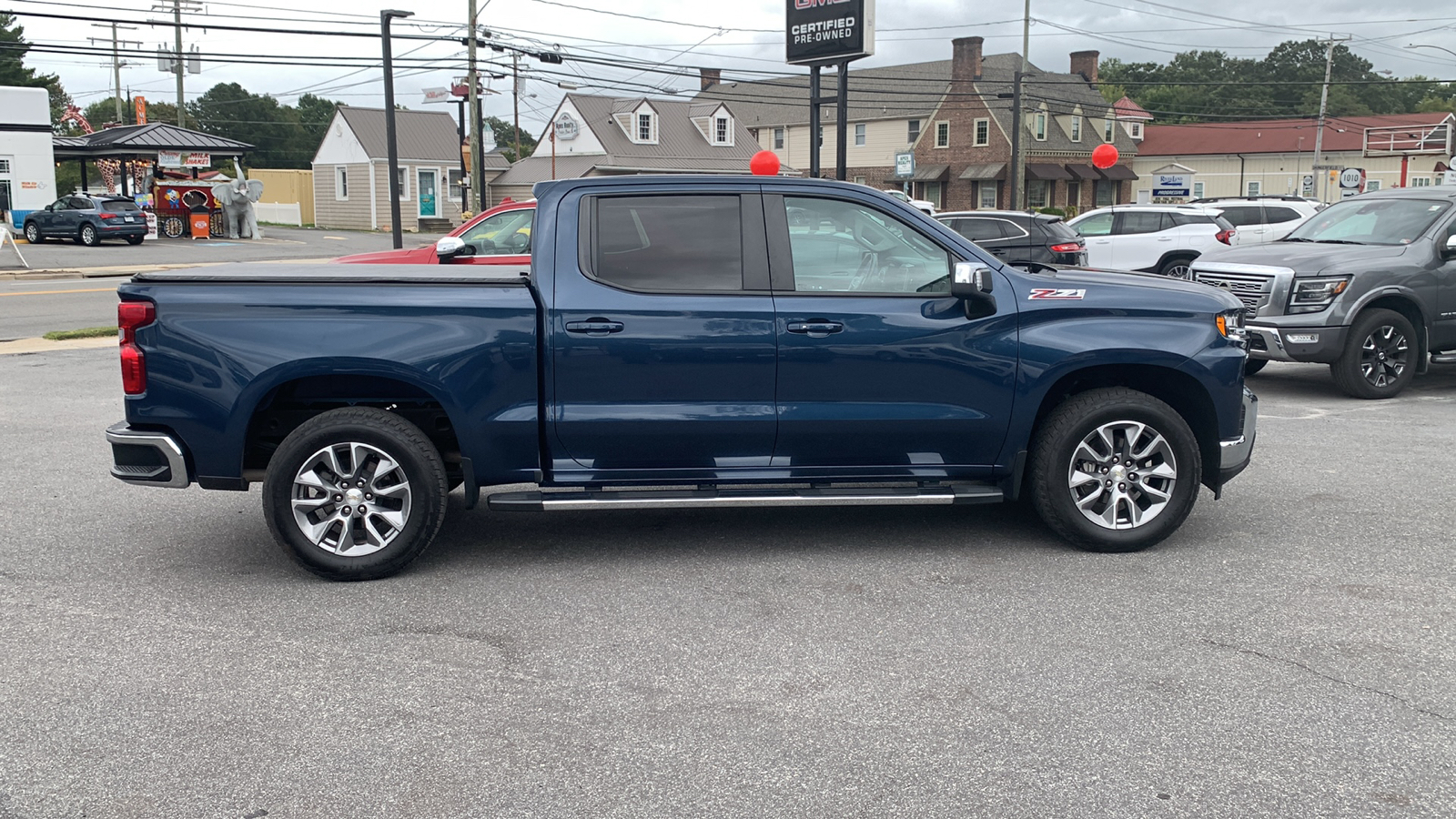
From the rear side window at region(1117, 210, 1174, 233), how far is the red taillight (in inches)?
708

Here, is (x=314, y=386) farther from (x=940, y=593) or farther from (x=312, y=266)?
(x=940, y=593)

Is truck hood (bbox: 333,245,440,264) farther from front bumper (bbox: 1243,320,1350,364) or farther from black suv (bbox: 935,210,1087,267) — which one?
black suv (bbox: 935,210,1087,267)

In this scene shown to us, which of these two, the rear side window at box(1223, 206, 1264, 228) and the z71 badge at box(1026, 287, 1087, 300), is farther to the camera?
the rear side window at box(1223, 206, 1264, 228)

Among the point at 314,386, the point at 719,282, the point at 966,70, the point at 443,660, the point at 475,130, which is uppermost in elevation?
the point at 966,70

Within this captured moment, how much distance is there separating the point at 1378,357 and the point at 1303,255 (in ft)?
3.70

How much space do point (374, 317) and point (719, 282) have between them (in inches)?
63.6

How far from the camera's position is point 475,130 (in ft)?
123

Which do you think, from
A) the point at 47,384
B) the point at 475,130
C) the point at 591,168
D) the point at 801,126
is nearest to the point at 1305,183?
the point at 801,126

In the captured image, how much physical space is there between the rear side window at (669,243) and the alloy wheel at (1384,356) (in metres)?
7.49

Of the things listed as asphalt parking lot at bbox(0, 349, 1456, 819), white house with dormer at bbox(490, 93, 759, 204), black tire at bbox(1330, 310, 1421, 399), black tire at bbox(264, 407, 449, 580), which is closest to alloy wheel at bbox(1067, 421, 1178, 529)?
asphalt parking lot at bbox(0, 349, 1456, 819)

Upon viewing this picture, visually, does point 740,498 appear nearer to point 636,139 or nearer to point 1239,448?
point 1239,448

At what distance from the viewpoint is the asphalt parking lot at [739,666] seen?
12.1 feet

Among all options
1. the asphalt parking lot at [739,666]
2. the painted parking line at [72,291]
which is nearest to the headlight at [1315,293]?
the asphalt parking lot at [739,666]

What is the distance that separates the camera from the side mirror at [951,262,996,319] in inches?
222
